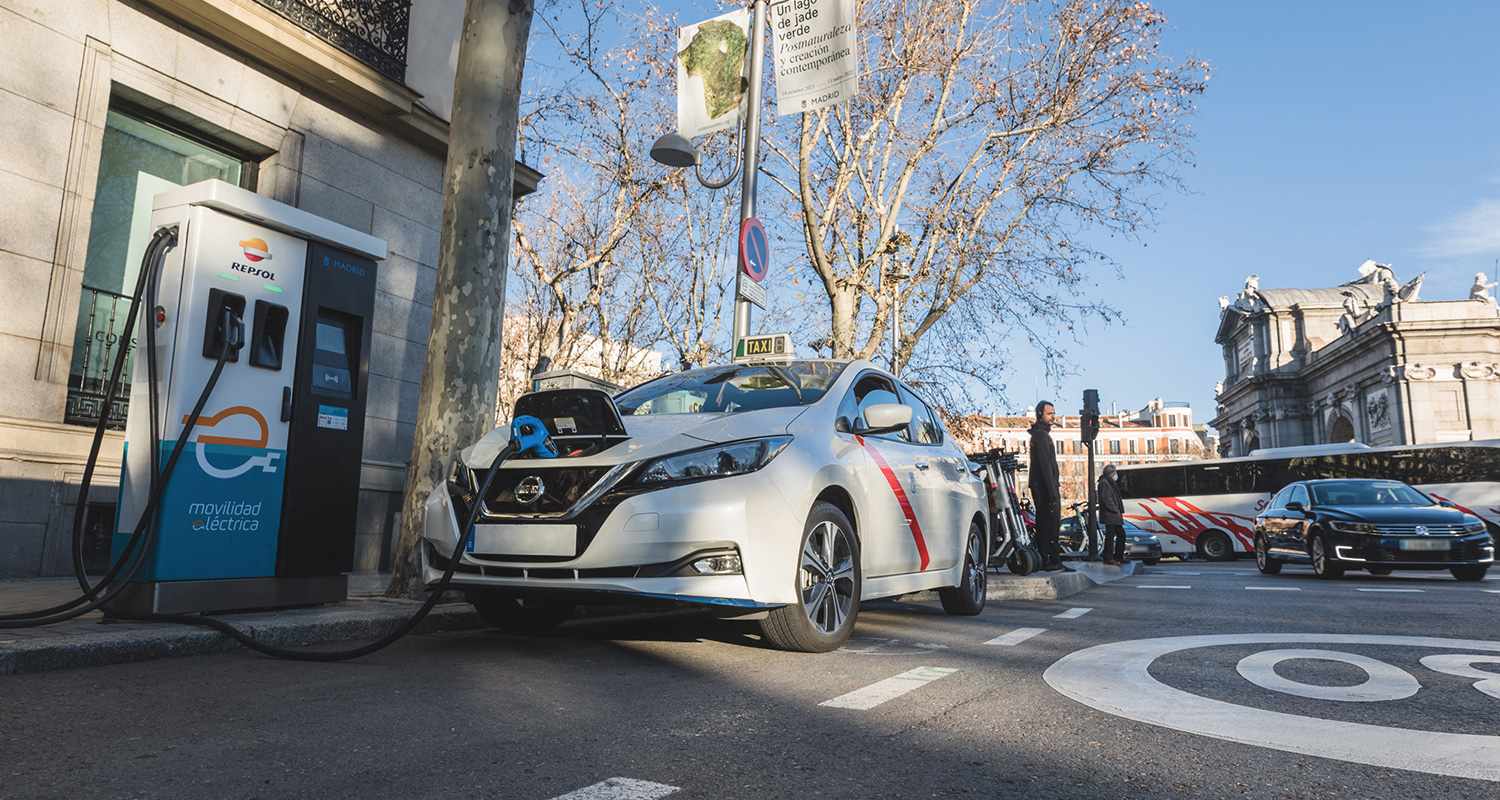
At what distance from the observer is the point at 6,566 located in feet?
22.6

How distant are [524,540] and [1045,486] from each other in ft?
27.7

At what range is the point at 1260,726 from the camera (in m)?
3.12

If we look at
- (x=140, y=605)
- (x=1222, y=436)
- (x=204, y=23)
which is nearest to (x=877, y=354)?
(x=204, y=23)

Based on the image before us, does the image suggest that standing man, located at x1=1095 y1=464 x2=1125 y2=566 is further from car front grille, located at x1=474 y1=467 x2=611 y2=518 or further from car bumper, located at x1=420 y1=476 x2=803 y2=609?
car front grille, located at x1=474 y1=467 x2=611 y2=518

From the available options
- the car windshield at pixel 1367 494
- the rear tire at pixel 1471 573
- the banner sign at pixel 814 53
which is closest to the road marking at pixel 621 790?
the banner sign at pixel 814 53

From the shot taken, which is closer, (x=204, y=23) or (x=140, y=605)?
(x=140, y=605)

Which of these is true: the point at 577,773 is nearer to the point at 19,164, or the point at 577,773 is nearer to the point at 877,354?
the point at 19,164

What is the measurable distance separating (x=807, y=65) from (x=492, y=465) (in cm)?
715

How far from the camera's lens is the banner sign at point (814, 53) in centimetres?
998

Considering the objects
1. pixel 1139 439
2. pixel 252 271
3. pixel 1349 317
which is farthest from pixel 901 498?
pixel 1139 439

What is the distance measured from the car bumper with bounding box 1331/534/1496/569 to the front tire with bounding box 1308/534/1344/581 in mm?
522

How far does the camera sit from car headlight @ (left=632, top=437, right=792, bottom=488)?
4.30 meters

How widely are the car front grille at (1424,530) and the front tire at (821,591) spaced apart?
10735mm

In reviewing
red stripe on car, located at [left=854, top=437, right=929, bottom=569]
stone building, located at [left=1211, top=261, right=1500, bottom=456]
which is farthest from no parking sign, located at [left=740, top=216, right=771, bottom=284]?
stone building, located at [left=1211, top=261, right=1500, bottom=456]
